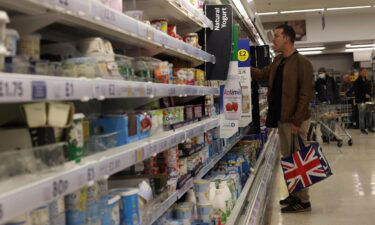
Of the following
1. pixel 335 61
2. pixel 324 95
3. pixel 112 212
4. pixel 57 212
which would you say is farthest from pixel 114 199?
pixel 335 61

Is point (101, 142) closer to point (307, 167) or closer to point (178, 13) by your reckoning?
point (178, 13)

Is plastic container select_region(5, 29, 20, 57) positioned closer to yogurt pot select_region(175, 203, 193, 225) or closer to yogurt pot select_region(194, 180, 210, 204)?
yogurt pot select_region(175, 203, 193, 225)

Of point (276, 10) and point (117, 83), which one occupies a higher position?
point (276, 10)

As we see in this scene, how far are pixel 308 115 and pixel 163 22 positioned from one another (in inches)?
113

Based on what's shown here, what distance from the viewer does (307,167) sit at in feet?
15.8

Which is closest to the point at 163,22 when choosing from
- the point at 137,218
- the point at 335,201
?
the point at 137,218

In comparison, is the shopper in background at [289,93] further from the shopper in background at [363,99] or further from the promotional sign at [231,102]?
the shopper in background at [363,99]

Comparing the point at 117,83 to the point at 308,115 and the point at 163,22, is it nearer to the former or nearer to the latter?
the point at 163,22

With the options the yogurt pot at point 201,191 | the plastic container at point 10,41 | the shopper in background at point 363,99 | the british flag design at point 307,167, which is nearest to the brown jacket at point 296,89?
the british flag design at point 307,167

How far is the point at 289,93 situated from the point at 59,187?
395 centimetres

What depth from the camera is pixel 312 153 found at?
476 cm

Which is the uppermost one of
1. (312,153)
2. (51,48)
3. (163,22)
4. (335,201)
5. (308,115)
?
(163,22)

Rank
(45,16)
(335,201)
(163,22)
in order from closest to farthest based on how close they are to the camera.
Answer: (45,16) < (163,22) < (335,201)

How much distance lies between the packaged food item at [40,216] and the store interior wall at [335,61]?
19076 mm
